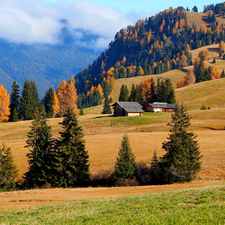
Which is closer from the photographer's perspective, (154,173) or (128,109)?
(154,173)

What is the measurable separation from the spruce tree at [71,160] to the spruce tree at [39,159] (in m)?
2.31

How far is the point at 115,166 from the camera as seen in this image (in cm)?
3788

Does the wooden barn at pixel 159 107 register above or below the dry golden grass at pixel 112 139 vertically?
above

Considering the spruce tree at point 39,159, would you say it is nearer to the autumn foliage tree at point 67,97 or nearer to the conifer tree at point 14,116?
the conifer tree at point 14,116

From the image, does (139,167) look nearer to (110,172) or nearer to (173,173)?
(110,172)

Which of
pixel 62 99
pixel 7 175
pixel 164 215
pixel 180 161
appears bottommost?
pixel 7 175

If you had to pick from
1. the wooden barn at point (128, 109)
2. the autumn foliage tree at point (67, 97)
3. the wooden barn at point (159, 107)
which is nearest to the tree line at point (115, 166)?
the wooden barn at point (128, 109)

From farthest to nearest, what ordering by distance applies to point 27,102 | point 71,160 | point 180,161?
point 27,102
point 71,160
point 180,161

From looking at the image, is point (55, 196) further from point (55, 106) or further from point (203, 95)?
point (203, 95)

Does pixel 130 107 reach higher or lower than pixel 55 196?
higher

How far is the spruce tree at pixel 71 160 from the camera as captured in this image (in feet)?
125

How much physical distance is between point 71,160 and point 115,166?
268 inches

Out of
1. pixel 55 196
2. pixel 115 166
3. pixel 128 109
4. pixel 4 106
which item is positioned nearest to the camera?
pixel 55 196

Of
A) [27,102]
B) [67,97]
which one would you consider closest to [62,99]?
[67,97]
